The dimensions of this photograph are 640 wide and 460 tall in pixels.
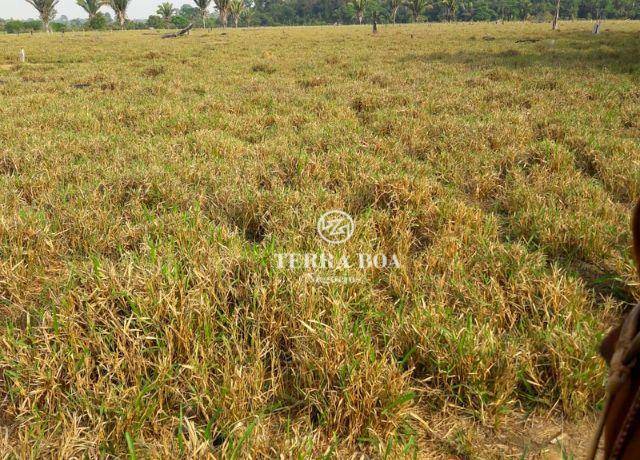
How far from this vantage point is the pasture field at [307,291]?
1733 mm

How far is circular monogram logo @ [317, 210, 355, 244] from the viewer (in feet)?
9.97

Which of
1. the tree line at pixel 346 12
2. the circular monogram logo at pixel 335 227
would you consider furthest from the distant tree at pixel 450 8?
the circular monogram logo at pixel 335 227

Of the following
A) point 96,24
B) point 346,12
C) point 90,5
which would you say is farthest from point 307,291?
point 346,12

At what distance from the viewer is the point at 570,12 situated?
79.6 m

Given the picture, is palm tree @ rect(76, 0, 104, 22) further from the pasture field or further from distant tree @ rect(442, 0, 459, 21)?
the pasture field

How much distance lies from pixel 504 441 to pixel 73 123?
6.85 m

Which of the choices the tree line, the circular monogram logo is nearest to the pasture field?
the circular monogram logo

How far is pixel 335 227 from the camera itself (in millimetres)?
3180

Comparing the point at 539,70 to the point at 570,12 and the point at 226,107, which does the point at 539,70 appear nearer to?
the point at 226,107

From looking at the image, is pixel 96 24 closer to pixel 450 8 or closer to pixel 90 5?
pixel 90 5

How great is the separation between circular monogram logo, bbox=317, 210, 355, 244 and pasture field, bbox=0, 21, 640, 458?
102 mm

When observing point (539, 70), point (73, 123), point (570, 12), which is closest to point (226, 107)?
point (73, 123)

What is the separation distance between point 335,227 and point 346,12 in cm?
9887

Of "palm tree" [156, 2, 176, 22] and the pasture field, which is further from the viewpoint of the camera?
"palm tree" [156, 2, 176, 22]
